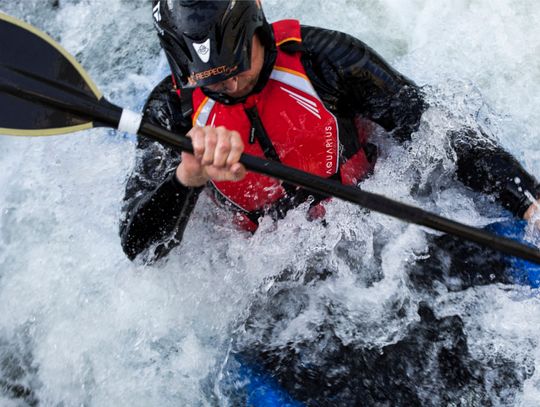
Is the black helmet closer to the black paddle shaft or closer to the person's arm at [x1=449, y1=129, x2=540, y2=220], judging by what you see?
the black paddle shaft

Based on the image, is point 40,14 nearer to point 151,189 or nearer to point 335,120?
point 151,189

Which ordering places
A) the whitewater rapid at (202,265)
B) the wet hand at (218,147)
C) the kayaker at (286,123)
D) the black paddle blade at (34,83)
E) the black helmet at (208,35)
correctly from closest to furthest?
the wet hand at (218,147) < the black paddle blade at (34,83) < the black helmet at (208,35) < the kayaker at (286,123) < the whitewater rapid at (202,265)

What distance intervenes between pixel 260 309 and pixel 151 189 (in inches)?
26.8

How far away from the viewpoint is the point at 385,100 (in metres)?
2.40

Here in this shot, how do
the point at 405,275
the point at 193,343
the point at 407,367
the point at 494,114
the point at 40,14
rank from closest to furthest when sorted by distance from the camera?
the point at 407,367 < the point at 405,275 < the point at 193,343 < the point at 494,114 < the point at 40,14

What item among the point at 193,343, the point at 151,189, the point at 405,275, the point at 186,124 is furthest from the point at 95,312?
the point at 405,275

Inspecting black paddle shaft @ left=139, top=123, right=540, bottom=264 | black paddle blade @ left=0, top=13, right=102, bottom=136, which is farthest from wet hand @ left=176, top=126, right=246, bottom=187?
black paddle blade @ left=0, top=13, right=102, bottom=136

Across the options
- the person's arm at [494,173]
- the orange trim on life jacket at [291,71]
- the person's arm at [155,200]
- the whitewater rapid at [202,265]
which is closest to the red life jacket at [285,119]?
the orange trim on life jacket at [291,71]

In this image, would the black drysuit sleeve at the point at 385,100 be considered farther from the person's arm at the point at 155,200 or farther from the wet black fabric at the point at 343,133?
the person's arm at the point at 155,200

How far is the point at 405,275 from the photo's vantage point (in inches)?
102

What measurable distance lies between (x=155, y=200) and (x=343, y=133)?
768 mm

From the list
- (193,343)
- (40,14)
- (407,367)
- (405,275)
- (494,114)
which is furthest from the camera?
(40,14)

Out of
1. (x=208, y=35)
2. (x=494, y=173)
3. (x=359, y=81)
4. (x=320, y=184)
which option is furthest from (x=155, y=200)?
(x=494, y=173)

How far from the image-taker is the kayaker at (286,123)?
2316mm
